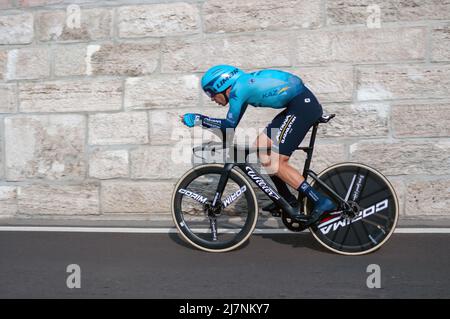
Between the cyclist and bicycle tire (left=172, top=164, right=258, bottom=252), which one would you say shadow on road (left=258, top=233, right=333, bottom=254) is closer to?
the cyclist

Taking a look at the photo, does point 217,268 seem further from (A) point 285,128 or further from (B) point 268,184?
(A) point 285,128

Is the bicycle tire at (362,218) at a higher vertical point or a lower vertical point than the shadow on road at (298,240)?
higher

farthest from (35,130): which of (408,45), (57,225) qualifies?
(408,45)

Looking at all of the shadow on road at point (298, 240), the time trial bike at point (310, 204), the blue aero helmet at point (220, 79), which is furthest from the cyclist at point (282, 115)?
the shadow on road at point (298, 240)

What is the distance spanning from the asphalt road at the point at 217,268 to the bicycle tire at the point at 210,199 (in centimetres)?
9

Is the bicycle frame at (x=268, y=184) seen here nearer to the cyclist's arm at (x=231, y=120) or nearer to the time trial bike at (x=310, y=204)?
the time trial bike at (x=310, y=204)

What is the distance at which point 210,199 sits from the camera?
16.4 feet

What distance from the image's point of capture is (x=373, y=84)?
6.17 m

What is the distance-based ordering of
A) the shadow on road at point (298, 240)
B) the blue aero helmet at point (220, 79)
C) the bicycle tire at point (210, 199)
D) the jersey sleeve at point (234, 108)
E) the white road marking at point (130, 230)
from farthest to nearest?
the white road marking at point (130, 230) < the shadow on road at point (298, 240) < the bicycle tire at point (210, 199) < the blue aero helmet at point (220, 79) < the jersey sleeve at point (234, 108)

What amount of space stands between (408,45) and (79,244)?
13.2 feet

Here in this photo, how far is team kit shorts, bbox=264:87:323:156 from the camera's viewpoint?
4812 millimetres

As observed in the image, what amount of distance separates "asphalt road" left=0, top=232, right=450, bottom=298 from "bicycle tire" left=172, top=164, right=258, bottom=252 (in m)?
0.09

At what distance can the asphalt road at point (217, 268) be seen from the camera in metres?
3.99
